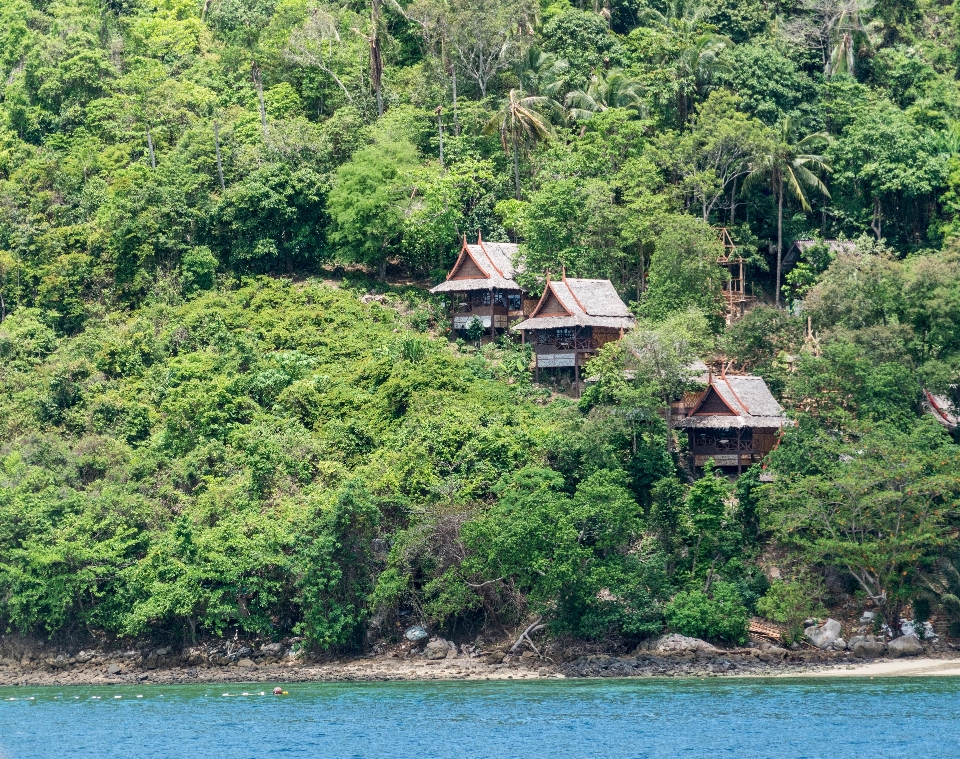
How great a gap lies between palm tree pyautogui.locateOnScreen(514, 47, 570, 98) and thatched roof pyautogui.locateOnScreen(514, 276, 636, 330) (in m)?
12.9

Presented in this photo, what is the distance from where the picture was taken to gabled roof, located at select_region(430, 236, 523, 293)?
208 ft

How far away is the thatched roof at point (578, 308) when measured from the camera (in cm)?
6025

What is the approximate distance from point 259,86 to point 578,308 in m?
20.4

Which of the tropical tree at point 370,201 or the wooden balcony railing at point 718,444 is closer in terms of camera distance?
the wooden balcony railing at point 718,444

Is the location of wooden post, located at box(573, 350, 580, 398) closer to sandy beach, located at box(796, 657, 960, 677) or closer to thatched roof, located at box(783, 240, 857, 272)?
thatched roof, located at box(783, 240, 857, 272)

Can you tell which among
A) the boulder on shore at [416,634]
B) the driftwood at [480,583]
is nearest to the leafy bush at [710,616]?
the driftwood at [480,583]

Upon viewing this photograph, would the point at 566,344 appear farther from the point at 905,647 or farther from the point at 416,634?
the point at 905,647

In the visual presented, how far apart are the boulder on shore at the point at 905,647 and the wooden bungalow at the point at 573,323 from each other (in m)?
14.8

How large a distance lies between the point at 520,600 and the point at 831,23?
33.3 metres

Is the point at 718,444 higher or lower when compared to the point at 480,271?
lower

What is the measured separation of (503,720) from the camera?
45219 millimetres

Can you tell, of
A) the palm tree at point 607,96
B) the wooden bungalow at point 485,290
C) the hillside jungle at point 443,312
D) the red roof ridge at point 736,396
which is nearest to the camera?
the hillside jungle at point 443,312

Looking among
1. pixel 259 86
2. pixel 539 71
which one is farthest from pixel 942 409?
Answer: pixel 259 86

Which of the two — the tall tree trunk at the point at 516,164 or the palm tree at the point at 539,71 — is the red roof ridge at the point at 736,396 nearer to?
the tall tree trunk at the point at 516,164
